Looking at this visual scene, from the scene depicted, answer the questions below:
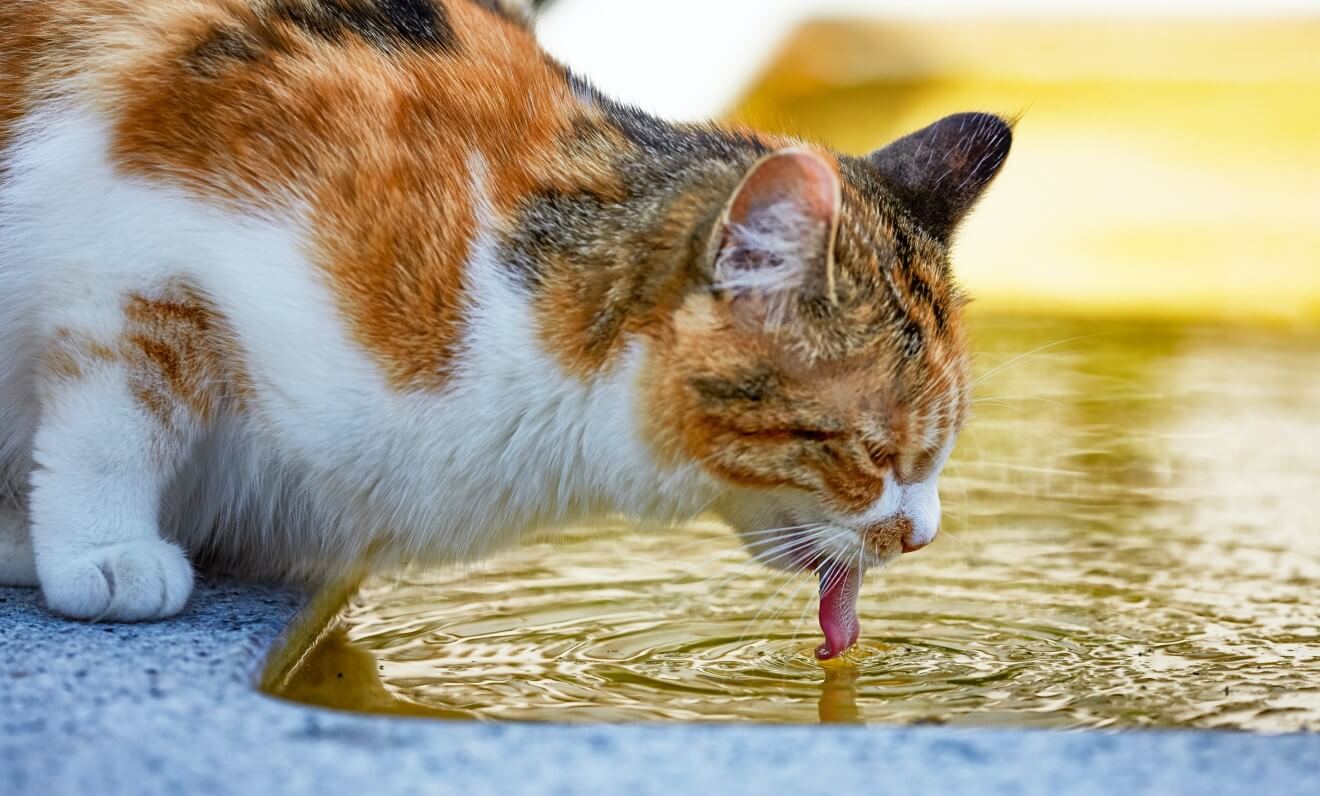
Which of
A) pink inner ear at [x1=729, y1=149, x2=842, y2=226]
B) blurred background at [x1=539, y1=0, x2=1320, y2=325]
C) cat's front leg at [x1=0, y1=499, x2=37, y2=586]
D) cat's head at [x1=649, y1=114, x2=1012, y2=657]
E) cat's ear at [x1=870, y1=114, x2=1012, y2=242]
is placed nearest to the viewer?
pink inner ear at [x1=729, y1=149, x2=842, y2=226]

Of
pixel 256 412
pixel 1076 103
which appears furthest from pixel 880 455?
pixel 1076 103

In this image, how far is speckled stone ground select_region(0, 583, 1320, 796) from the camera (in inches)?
61.1

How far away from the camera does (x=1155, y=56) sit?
7664mm

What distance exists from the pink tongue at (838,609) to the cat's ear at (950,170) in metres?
0.53

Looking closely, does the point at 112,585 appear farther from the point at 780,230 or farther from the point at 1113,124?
the point at 1113,124

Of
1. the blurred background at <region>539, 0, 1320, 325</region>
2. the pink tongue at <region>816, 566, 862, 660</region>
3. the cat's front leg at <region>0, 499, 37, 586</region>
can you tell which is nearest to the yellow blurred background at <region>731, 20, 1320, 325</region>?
the blurred background at <region>539, 0, 1320, 325</region>

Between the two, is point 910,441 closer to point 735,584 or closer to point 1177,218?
point 735,584

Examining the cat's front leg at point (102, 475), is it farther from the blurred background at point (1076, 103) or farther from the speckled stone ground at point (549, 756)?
the blurred background at point (1076, 103)

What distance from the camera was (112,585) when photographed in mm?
2031

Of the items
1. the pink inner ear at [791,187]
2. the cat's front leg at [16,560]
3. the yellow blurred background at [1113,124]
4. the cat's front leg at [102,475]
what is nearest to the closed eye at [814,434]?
the pink inner ear at [791,187]

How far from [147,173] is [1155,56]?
646 cm

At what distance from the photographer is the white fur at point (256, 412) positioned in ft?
6.72

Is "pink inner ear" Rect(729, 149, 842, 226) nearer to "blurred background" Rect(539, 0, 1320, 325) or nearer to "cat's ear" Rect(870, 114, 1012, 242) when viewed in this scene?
"cat's ear" Rect(870, 114, 1012, 242)

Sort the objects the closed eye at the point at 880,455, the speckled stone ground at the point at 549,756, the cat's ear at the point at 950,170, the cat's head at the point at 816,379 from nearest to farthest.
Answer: the speckled stone ground at the point at 549,756
the cat's head at the point at 816,379
the closed eye at the point at 880,455
the cat's ear at the point at 950,170
